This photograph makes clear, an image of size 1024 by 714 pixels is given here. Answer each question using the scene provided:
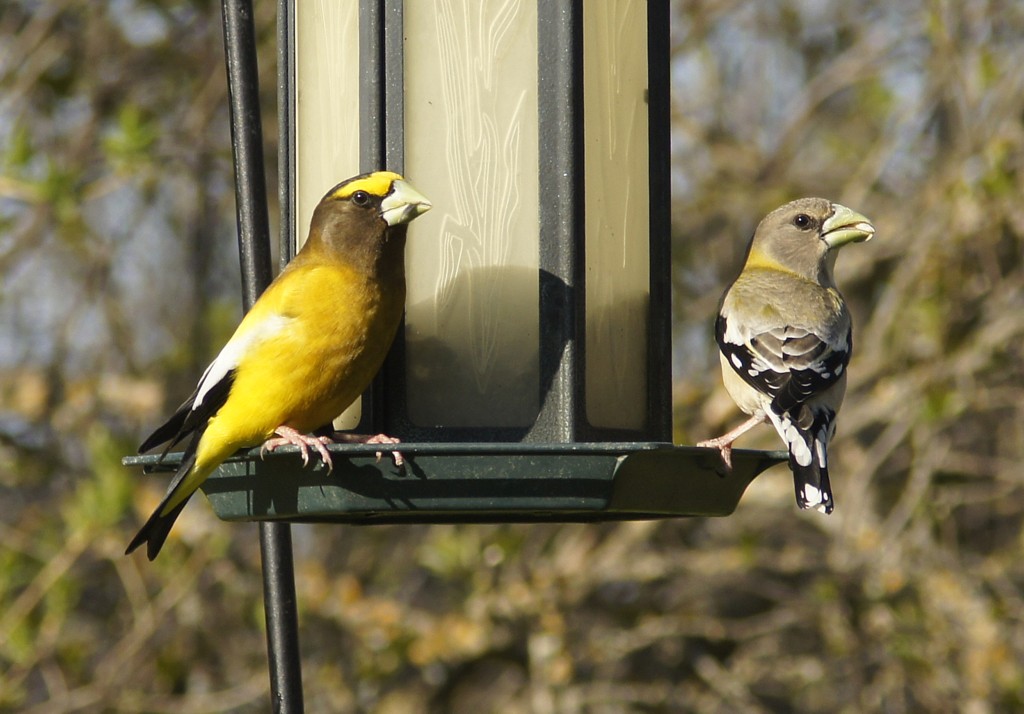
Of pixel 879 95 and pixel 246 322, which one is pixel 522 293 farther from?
pixel 879 95

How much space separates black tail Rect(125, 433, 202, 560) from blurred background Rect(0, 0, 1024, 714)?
3.09m

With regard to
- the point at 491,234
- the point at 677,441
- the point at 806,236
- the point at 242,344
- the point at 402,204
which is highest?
the point at 402,204

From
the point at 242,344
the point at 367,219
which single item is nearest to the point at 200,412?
the point at 242,344

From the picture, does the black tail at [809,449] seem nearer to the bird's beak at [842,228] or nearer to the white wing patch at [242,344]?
the bird's beak at [842,228]

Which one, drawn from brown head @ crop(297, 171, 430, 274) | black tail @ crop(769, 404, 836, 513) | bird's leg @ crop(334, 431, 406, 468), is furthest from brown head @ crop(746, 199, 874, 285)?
bird's leg @ crop(334, 431, 406, 468)

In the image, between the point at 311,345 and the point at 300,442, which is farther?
the point at 311,345

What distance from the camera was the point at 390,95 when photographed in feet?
14.1

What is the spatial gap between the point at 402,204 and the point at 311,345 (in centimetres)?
46

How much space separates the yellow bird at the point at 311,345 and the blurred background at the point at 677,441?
3231mm

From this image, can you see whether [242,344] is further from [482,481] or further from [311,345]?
[482,481]

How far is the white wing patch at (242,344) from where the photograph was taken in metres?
4.11

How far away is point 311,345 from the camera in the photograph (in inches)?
160

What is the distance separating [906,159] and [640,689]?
3419 mm

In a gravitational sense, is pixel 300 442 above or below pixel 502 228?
below
